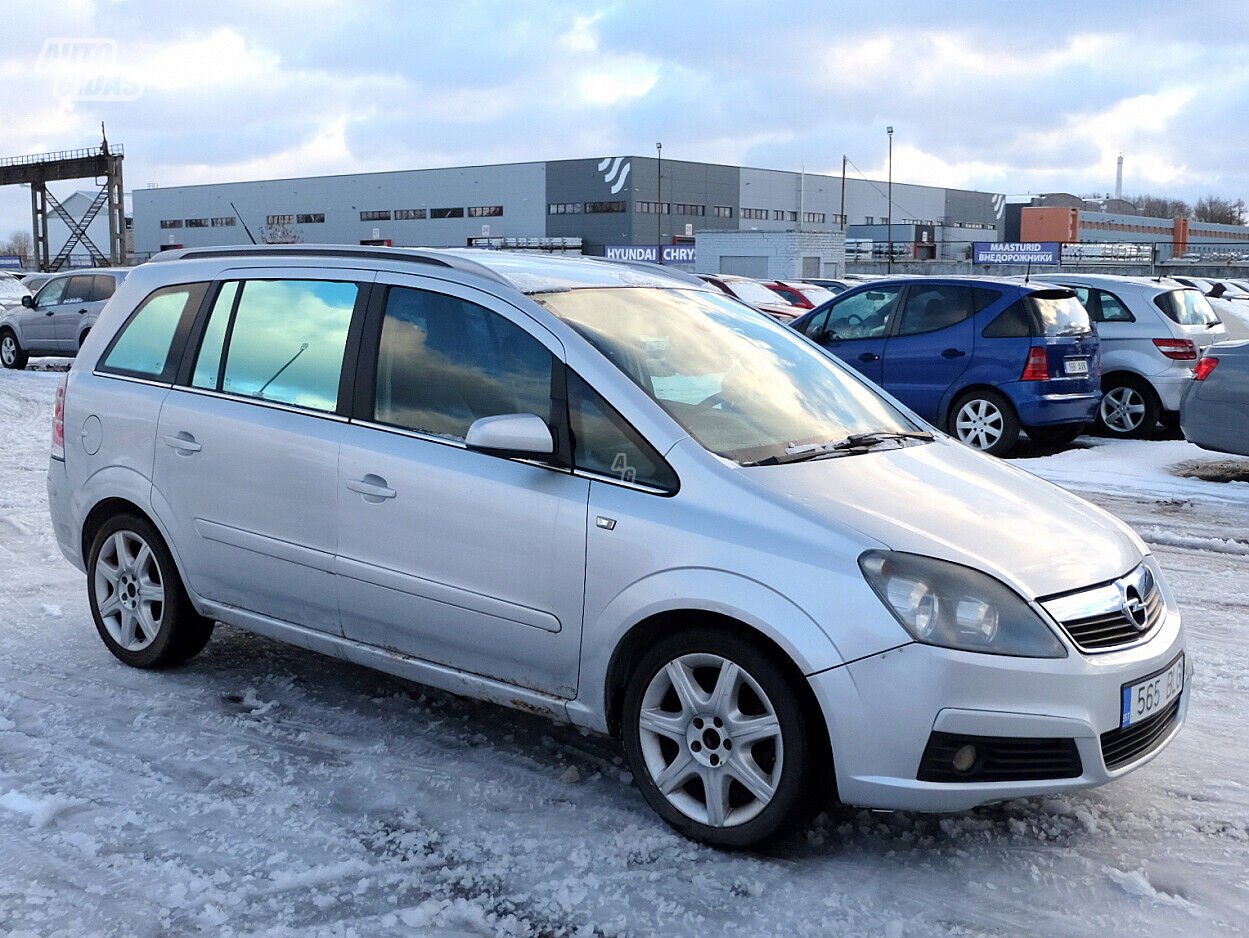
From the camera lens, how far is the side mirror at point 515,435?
3869 mm

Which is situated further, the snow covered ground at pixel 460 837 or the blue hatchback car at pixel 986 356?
the blue hatchback car at pixel 986 356

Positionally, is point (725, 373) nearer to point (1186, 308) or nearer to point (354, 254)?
point (354, 254)

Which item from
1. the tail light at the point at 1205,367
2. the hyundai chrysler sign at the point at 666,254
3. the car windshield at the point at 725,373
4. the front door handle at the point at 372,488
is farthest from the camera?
the hyundai chrysler sign at the point at 666,254

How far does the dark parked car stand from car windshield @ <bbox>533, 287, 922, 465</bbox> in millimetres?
6118

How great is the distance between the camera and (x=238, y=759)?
435 cm

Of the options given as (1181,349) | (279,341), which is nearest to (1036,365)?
(1181,349)

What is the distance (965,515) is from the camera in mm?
3746

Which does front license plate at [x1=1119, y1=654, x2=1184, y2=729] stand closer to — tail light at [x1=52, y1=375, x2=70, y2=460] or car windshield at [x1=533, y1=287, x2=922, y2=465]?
car windshield at [x1=533, y1=287, x2=922, y2=465]

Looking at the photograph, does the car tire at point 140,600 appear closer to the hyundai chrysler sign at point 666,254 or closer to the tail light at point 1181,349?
the tail light at point 1181,349

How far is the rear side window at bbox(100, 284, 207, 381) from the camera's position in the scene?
529cm

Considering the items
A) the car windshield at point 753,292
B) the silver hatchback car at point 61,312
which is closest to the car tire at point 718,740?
the car windshield at point 753,292

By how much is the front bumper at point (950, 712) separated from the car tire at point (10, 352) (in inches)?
820

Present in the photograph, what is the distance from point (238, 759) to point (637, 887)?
162 centimetres

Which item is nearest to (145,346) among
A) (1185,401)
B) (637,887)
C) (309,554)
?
(309,554)
